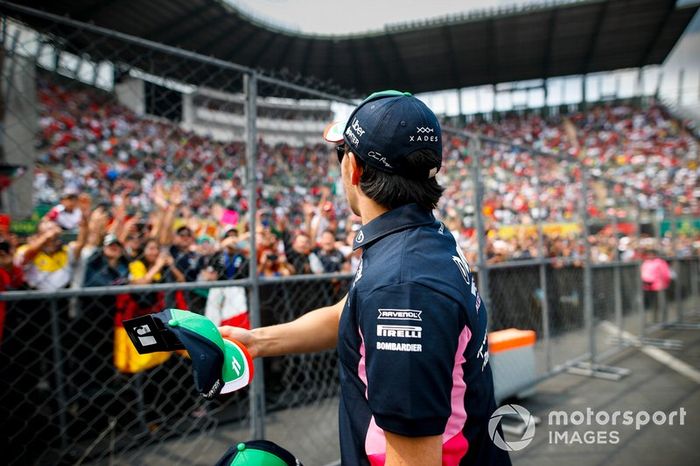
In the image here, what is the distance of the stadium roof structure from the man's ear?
20.6 m

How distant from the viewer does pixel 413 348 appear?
104 centimetres

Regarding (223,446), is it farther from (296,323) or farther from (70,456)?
(296,323)

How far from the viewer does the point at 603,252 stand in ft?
33.6

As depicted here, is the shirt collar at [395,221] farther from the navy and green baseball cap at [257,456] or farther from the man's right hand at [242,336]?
the navy and green baseball cap at [257,456]

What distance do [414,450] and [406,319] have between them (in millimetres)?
306

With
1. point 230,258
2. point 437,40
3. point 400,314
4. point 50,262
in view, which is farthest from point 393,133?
point 437,40

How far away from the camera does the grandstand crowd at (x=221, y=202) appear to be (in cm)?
432

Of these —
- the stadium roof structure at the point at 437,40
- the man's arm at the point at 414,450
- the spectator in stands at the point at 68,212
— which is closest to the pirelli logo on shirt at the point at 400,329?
the man's arm at the point at 414,450

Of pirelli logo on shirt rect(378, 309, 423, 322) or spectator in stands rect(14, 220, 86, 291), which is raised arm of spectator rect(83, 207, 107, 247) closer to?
spectator in stands rect(14, 220, 86, 291)

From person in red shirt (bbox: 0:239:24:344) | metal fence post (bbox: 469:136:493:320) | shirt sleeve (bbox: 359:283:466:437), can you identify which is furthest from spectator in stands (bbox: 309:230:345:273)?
shirt sleeve (bbox: 359:283:466:437)

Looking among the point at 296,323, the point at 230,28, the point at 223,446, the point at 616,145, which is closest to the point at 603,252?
the point at 223,446

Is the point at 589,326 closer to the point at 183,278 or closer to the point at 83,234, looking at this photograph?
the point at 183,278

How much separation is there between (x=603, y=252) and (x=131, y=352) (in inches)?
392

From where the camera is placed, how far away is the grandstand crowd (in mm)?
4316
